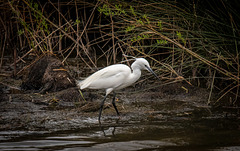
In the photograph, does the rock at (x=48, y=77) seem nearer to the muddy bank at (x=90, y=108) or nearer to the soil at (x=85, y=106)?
the soil at (x=85, y=106)

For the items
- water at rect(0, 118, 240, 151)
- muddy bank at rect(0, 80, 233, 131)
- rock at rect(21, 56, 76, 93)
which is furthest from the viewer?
rock at rect(21, 56, 76, 93)

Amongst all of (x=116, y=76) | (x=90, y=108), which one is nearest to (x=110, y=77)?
(x=116, y=76)

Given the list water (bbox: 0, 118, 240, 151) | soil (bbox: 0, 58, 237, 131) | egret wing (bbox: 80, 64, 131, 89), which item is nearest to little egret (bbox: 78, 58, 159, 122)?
egret wing (bbox: 80, 64, 131, 89)

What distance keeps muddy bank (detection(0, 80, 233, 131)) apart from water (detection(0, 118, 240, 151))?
22cm

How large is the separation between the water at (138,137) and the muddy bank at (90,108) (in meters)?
0.22

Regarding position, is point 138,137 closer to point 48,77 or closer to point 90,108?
point 90,108

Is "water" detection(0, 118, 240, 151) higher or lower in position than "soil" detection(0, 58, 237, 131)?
lower

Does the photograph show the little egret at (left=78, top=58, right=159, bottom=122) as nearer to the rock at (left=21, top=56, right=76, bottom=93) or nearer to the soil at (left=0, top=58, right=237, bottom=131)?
the soil at (left=0, top=58, right=237, bottom=131)

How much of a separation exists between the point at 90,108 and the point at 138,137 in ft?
4.60

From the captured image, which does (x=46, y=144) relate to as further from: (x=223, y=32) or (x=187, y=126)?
(x=223, y=32)

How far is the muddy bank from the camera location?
4496 millimetres

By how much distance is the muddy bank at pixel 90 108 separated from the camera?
4496mm

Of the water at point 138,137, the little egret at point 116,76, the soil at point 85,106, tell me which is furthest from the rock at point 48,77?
the water at point 138,137

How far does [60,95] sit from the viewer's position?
575cm
